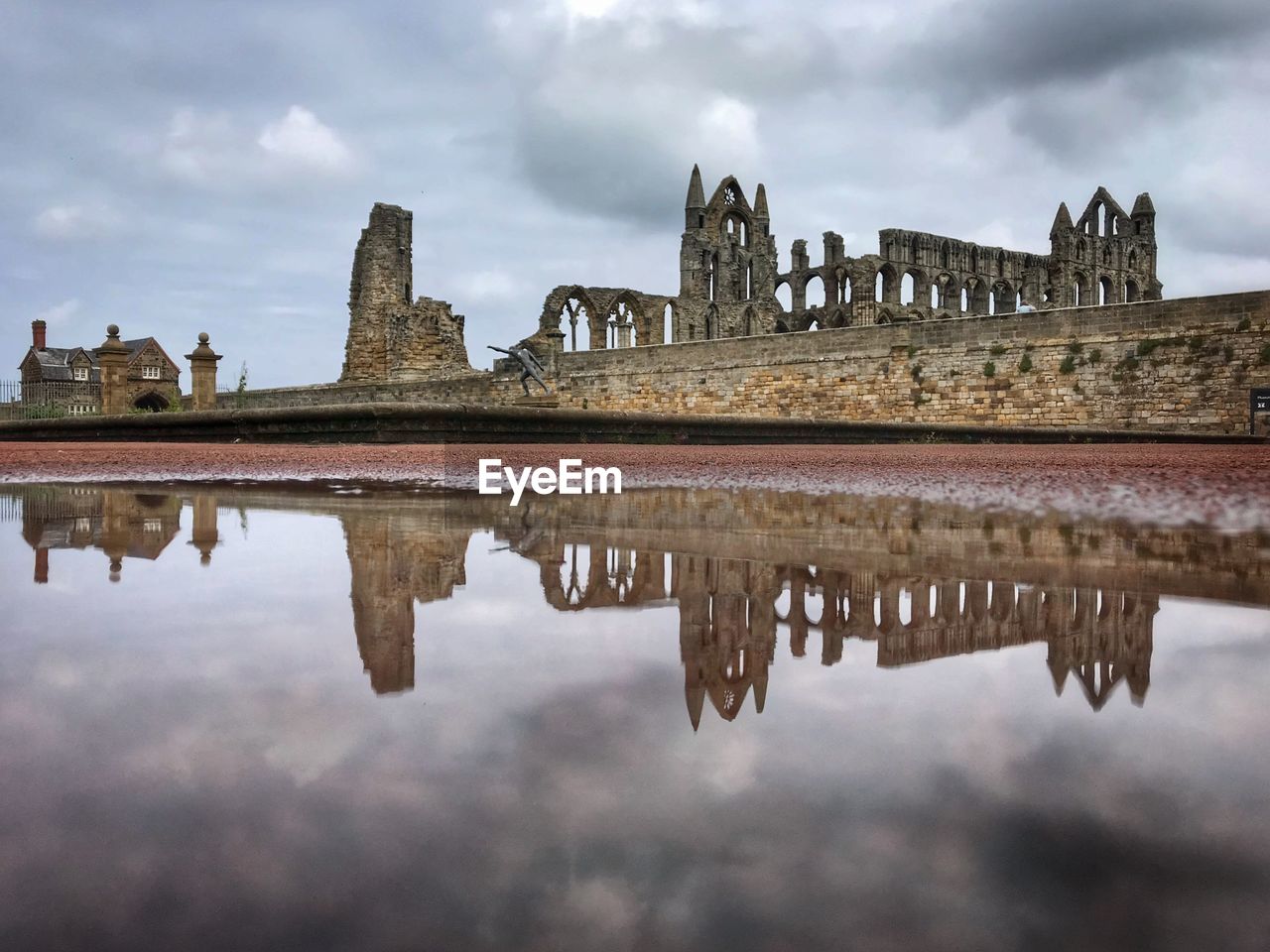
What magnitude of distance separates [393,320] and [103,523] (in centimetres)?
3154

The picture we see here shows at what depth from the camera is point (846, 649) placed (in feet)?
4.30

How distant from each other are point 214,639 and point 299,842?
759 mm

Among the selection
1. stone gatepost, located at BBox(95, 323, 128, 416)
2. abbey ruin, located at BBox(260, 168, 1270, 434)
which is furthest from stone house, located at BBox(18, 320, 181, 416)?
stone gatepost, located at BBox(95, 323, 128, 416)

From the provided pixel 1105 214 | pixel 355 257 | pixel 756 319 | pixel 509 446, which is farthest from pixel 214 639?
pixel 1105 214

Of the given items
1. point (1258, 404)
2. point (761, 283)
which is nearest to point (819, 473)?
point (1258, 404)

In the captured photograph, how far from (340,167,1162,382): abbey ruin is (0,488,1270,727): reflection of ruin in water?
30.8 metres

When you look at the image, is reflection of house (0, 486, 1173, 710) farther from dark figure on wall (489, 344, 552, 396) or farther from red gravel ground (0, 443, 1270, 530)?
dark figure on wall (489, 344, 552, 396)

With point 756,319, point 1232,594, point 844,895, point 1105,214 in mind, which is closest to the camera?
point 844,895

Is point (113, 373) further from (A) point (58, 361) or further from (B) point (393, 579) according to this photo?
(A) point (58, 361)

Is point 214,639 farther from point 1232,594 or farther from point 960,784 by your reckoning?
point 1232,594

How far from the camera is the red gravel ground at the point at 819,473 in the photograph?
3.81 meters

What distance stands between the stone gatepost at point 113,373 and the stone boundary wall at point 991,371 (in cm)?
1079

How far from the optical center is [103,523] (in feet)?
10.6

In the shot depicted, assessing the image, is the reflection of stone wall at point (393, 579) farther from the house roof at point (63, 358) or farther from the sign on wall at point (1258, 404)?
the house roof at point (63, 358)
